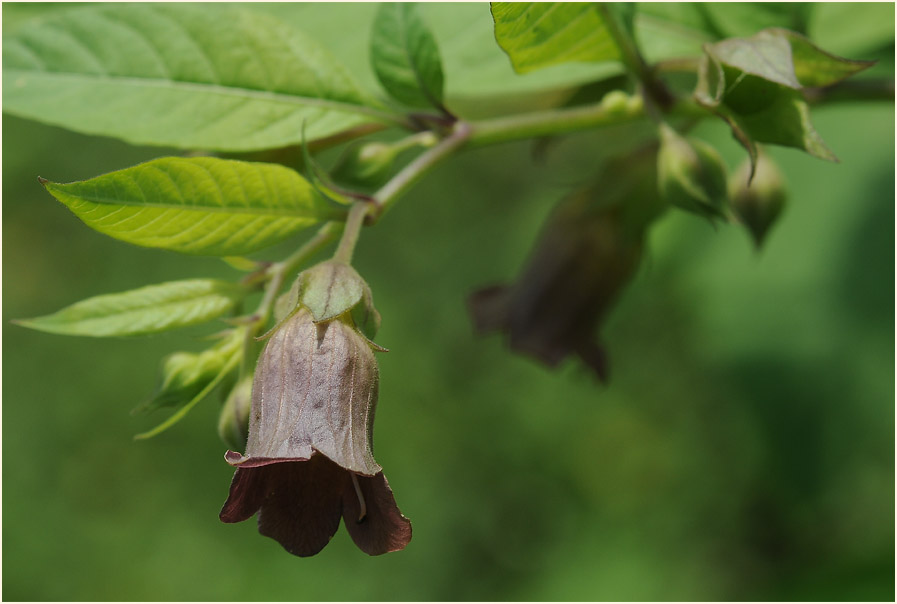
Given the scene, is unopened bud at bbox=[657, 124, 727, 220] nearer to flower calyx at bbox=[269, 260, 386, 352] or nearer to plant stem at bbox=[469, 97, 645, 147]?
plant stem at bbox=[469, 97, 645, 147]

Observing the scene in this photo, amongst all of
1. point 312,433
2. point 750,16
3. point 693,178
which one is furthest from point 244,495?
point 750,16

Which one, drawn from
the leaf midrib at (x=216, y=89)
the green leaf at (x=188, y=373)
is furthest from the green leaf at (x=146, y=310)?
the leaf midrib at (x=216, y=89)

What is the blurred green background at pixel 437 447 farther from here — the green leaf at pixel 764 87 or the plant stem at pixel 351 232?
the plant stem at pixel 351 232

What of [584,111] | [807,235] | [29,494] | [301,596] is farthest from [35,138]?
[584,111]

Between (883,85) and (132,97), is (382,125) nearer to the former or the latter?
(132,97)

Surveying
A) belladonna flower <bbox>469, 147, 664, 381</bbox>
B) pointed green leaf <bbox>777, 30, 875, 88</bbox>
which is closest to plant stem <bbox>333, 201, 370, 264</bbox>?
pointed green leaf <bbox>777, 30, 875, 88</bbox>
